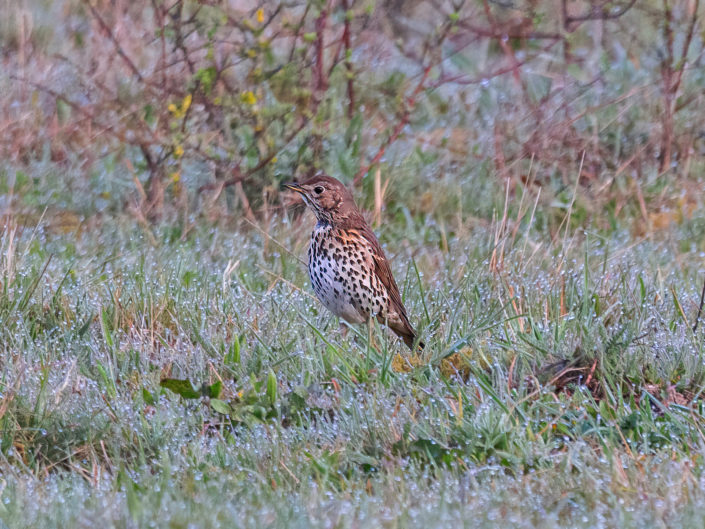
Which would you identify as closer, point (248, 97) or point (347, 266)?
point (347, 266)

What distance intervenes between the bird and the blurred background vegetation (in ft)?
4.84

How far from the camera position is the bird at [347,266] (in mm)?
5094

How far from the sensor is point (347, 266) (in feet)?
16.9

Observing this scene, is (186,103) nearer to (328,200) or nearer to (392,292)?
(328,200)

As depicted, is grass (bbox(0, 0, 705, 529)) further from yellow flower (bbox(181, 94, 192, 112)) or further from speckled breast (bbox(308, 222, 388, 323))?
yellow flower (bbox(181, 94, 192, 112))

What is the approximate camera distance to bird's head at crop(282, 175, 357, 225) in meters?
5.31

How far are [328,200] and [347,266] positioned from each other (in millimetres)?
341

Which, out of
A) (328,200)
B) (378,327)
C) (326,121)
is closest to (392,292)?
(328,200)

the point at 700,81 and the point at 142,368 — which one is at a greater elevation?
the point at 700,81

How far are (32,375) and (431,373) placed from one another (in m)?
1.42

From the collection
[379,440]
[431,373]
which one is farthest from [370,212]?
[379,440]

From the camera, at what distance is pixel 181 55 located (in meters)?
7.74

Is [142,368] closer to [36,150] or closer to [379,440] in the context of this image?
[379,440]

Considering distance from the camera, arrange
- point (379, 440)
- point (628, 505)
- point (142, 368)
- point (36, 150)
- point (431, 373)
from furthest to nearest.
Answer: point (36, 150) → point (142, 368) → point (431, 373) → point (379, 440) → point (628, 505)
